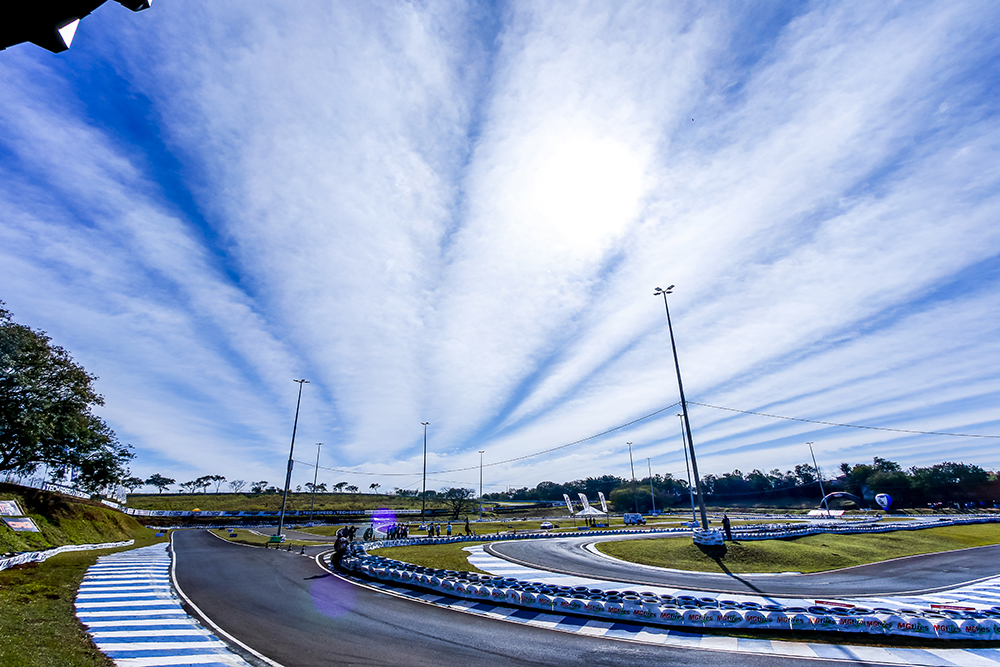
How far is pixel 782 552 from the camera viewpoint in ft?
92.8

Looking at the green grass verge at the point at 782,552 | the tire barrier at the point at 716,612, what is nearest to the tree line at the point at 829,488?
the green grass verge at the point at 782,552

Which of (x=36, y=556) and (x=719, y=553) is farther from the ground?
(x=36, y=556)

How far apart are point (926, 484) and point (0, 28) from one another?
176202 millimetres

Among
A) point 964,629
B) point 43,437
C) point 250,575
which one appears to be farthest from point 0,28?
point 43,437

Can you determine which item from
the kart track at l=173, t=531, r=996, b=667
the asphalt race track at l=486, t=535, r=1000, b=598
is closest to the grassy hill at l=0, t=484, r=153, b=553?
the kart track at l=173, t=531, r=996, b=667

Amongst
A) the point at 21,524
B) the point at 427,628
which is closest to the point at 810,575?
the point at 427,628

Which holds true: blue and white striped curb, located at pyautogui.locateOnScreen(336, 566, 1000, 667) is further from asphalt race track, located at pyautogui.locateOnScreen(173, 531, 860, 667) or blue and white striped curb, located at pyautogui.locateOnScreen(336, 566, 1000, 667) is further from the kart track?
asphalt race track, located at pyautogui.locateOnScreen(173, 531, 860, 667)

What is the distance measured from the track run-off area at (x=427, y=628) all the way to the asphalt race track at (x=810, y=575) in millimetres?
163

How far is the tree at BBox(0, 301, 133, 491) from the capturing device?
117ft

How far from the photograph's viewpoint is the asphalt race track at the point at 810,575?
20.3 metres

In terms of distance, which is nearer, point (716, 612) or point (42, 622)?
point (42, 622)

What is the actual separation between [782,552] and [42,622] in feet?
116

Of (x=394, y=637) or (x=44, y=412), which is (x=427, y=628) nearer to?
(x=394, y=637)

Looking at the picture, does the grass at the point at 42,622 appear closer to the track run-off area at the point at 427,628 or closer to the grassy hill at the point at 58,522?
the track run-off area at the point at 427,628
